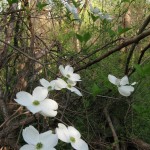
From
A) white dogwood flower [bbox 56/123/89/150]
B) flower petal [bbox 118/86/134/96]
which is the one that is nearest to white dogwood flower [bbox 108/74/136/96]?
flower petal [bbox 118/86/134/96]

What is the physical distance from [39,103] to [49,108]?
31mm

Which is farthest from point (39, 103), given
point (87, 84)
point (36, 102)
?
point (87, 84)

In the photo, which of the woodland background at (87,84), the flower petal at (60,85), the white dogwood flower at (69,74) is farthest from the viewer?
the woodland background at (87,84)

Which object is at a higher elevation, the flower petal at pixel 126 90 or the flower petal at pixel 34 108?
the flower petal at pixel 34 108

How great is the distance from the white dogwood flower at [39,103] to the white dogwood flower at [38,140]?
49 millimetres

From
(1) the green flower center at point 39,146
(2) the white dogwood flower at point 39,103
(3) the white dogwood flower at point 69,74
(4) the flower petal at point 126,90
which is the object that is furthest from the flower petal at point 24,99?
(4) the flower petal at point 126,90

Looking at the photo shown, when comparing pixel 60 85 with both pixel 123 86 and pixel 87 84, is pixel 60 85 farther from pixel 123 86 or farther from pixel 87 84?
pixel 87 84

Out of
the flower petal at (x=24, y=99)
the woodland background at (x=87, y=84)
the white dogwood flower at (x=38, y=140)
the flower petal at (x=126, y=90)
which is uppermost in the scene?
the flower petal at (x=24, y=99)

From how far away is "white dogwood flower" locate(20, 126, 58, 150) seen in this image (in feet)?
2.37

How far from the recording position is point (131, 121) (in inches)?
58.7

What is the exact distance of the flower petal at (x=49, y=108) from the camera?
76cm

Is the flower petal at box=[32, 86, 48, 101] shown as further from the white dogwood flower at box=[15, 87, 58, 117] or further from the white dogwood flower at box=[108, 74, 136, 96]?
the white dogwood flower at box=[108, 74, 136, 96]

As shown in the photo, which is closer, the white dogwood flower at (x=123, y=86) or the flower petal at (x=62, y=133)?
the flower petal at (x=62, y=133)

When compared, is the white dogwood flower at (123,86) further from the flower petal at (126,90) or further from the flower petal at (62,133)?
the flower petal at (62,133)
